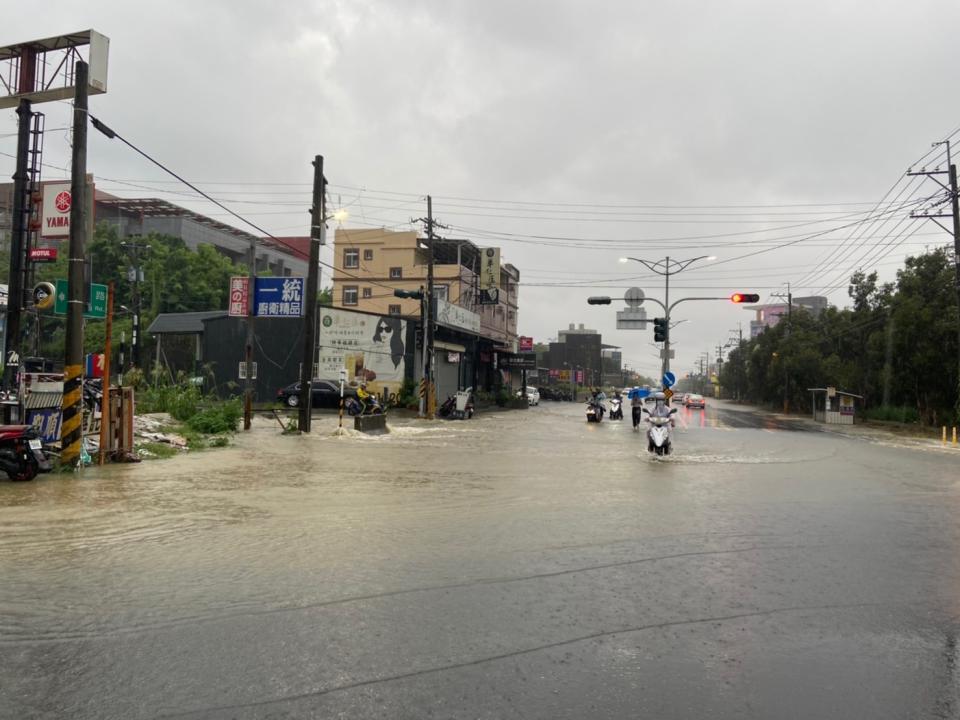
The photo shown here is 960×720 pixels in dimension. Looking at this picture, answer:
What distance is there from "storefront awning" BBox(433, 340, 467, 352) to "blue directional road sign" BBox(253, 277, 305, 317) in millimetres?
19811

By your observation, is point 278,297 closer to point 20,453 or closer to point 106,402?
point 106,402

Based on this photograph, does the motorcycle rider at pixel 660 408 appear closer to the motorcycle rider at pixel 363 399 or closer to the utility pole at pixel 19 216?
the motorcycle rider at pixel 363 399

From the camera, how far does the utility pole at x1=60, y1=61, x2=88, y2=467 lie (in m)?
13.2

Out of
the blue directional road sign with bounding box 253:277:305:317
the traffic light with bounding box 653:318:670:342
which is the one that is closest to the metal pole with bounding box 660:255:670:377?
the traffic light with bounding box 653:318:670:342

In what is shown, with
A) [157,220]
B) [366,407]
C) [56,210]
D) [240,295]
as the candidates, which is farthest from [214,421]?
[157,220]

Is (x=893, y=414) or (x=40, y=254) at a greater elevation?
(x=40, y=254)

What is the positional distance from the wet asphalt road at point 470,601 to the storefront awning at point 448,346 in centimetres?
3247

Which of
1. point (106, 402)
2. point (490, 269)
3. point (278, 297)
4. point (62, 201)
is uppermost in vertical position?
point (490, 269)

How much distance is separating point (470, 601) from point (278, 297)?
2038 centimetres

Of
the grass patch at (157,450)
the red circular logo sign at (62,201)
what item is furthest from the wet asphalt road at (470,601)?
the red circular logo sign at (62,201)

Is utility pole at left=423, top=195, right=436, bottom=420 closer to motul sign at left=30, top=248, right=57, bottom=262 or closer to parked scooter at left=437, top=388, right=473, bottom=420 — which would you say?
parked scooter at left=437, top=388, right=473, bottom=420

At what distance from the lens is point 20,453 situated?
→ 11.4 m

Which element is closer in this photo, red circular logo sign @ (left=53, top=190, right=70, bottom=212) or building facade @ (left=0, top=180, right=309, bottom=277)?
red circular logo sign @ (left=53, top=190, right=70, bottom=212)

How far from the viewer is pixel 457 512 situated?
958 centimetres
